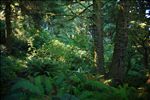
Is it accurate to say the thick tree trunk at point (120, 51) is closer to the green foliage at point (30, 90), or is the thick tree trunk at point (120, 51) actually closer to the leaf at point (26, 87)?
the green foliage at point (30, 90)

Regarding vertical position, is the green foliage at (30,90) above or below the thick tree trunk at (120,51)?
below

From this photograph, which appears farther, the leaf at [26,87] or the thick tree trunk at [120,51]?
the thick tree trunk at [120,51]

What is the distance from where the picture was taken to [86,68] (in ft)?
50.8

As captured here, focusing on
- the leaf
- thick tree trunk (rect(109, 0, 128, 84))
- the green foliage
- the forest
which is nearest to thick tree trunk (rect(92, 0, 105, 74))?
the forest

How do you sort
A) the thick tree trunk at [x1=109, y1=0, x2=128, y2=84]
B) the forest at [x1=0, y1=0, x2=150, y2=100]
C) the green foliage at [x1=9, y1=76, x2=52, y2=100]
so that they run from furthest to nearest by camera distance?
the thick tree trunk at [x1=109, y1=0, x2=128, y2=84] → the forest at [x1=0, y1=0, x2=150, y2=100] → the green foliage at [x1=9, y1=76, x2=52, y2=100]

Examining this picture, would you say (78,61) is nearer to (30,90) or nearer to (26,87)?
(30,90)

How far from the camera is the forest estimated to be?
Answer: 754 centimetres

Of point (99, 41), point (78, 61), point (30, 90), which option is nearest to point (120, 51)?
point (99, 41)

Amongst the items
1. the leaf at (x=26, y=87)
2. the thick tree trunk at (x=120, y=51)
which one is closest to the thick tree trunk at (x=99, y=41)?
the thick tree trunk at (x=120, y=51)

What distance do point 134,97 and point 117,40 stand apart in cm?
317

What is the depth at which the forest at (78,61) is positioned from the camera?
754 centimetres

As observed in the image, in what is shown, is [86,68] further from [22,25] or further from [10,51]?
[22,25]

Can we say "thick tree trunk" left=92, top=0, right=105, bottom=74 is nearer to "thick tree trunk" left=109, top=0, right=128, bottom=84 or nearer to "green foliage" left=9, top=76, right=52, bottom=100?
"thick tree trunk" left=109, top=0, right=128, bottom=84

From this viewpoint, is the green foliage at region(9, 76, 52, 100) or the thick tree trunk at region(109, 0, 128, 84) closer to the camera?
the green foliage at region(9, 76, 52, 100)
